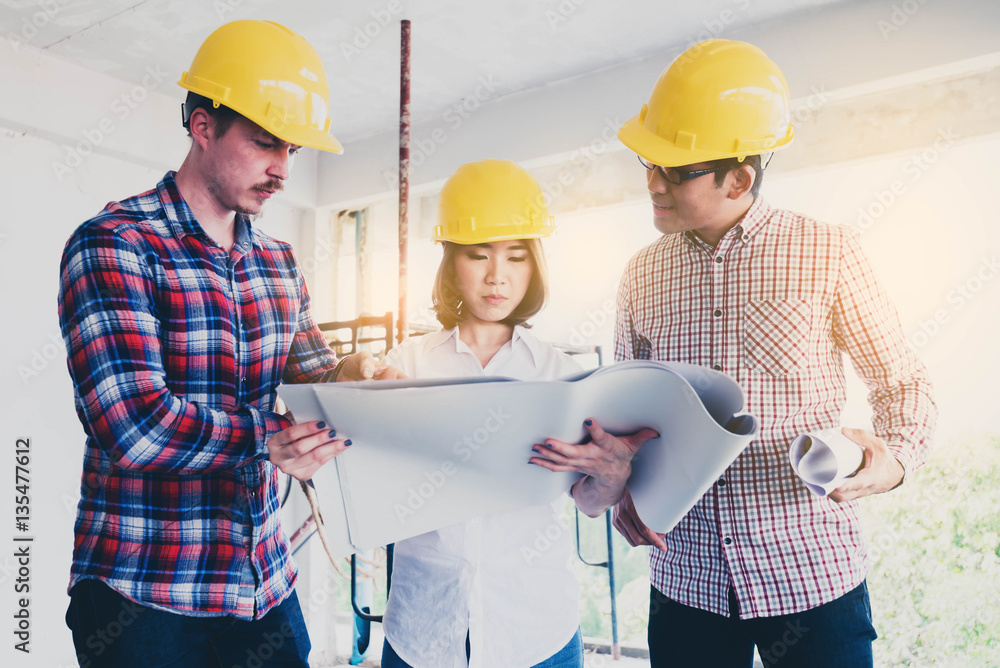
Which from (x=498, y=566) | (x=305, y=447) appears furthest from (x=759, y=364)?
(x=305, y=447)

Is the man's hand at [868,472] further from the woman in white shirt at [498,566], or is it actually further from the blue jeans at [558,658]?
the blue jeans at [558,658]

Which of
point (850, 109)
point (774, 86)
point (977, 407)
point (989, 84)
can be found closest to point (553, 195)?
point (850, 109)

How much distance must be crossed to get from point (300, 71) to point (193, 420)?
70 cm

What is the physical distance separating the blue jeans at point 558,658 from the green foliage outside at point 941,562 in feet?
8.70

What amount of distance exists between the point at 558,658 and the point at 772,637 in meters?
0.40

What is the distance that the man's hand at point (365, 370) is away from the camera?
48.9 inches

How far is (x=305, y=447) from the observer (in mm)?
978

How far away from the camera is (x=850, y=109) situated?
339cm

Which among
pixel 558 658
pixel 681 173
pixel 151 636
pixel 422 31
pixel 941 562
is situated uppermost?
pixel 422 31

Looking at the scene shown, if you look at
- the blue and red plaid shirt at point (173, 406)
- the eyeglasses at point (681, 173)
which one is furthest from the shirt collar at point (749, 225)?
the blue and red plaid shirt at point (173, 406)

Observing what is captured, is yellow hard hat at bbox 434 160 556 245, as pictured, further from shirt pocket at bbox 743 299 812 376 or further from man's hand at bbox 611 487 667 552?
man's hand at bbox 611 487 667 552

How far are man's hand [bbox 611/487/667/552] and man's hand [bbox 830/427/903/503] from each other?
1.09ft

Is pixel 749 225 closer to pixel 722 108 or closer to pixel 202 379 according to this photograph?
pixel 722 108

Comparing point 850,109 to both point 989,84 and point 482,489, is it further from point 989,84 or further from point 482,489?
point 482,489
